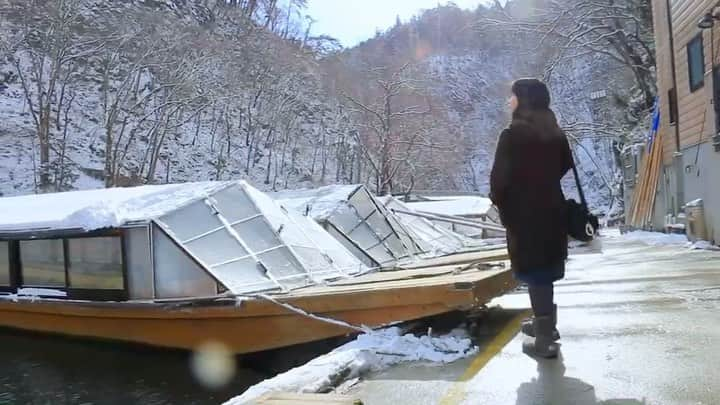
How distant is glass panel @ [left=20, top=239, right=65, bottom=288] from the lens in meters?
9.57

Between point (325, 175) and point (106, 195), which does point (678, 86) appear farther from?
point (325, 175)

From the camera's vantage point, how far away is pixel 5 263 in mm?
10461

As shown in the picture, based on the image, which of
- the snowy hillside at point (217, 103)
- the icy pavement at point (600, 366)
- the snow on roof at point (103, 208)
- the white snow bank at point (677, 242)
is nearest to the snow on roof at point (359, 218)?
the snow on roof at point (103, 208)

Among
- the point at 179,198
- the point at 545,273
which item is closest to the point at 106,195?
the point at 179,198

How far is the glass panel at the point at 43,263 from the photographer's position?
9.57m

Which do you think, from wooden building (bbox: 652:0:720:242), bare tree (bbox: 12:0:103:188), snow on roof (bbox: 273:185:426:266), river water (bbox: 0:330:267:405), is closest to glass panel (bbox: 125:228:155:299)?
river water (bbox: 0:330:267:405)

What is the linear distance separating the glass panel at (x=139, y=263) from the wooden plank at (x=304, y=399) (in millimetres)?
5328

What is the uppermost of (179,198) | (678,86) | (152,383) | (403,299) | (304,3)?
(304,3)

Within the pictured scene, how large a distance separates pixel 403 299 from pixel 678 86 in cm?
1456

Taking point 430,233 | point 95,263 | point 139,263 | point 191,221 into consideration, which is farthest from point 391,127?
point 139,263

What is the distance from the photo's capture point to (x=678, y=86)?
667 inches

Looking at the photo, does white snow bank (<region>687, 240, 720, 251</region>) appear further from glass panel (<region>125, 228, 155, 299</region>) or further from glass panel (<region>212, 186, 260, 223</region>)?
glass panel (<region>125, 228, 155, 299</region>)

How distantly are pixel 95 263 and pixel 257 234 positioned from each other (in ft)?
8.05

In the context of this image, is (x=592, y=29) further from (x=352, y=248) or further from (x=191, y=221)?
(x=191, y=221)
